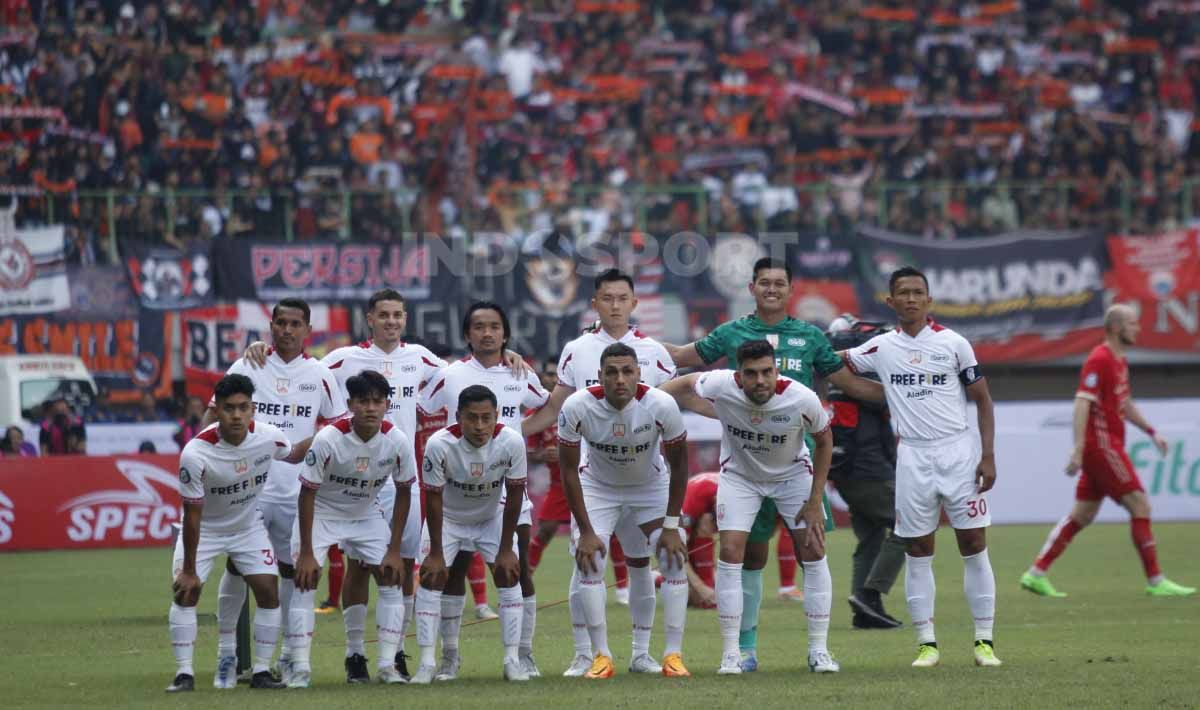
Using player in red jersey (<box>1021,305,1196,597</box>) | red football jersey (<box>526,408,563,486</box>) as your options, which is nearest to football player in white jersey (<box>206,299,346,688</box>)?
red football jersey (<box>526,408,563,486</box>)

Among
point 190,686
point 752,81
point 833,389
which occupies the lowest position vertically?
point 190,686

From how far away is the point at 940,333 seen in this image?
1033 cm

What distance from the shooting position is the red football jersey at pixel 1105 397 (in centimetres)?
1484

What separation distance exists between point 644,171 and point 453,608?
785 inches

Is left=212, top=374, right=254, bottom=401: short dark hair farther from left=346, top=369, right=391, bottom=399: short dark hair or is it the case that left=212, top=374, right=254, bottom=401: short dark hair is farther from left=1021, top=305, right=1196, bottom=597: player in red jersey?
left=1021, top=305, right=1196, bottom=597: player in red jersey

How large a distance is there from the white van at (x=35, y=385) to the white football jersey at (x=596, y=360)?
1410cm

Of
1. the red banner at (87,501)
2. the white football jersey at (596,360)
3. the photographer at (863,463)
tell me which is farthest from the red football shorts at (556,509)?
the red banner at (87,501)

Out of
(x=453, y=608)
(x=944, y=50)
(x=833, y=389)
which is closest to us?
(x=453, y=608)

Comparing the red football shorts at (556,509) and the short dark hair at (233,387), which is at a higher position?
the short dark hair at (233,387)

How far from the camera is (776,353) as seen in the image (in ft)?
34.0

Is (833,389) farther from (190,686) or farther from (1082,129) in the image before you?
(1082,129)

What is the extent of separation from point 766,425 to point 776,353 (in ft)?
2.48

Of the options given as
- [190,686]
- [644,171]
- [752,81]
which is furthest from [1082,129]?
[190,686]

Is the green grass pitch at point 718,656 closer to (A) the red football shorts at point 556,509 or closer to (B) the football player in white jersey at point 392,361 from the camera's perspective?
(A) the red football shorts at point 556,509
